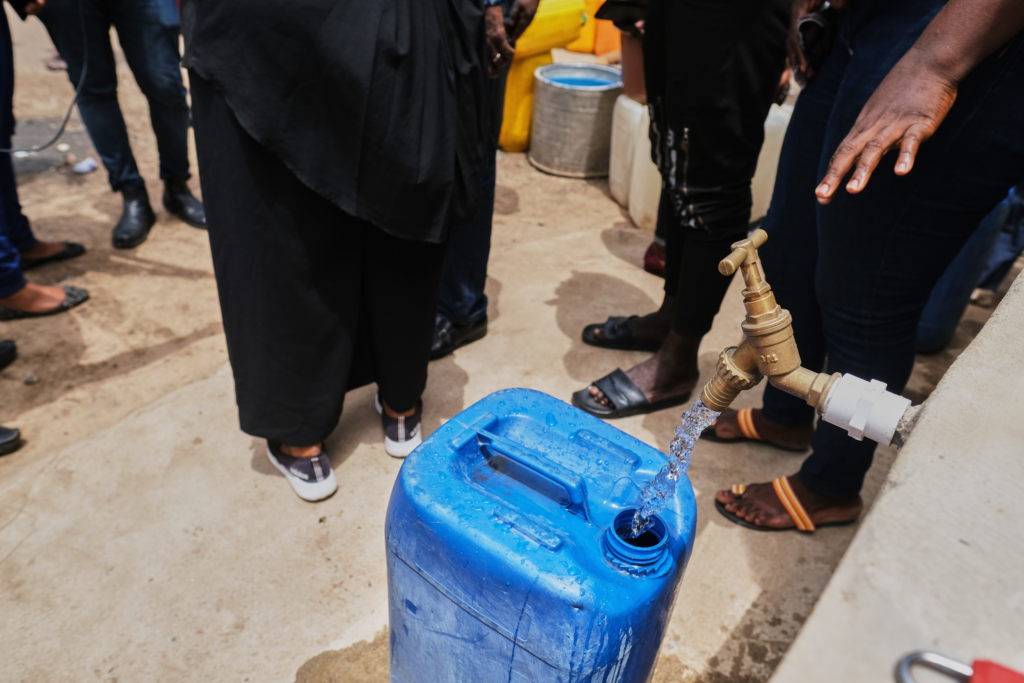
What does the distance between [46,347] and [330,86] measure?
1745 mm

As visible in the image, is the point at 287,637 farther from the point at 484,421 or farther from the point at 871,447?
the point at 871,447

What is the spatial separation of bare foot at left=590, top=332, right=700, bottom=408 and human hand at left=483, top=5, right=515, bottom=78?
879 millimetres

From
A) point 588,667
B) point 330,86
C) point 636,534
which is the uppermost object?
point 330,86

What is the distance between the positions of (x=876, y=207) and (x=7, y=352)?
2496mm

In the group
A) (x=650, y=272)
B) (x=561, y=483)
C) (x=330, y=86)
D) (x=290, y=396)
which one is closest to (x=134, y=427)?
(x=290, y=396)

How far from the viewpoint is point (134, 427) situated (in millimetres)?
1869

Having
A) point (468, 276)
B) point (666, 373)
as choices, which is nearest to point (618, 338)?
point (666, 373)

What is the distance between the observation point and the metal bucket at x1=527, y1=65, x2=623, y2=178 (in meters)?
3.44

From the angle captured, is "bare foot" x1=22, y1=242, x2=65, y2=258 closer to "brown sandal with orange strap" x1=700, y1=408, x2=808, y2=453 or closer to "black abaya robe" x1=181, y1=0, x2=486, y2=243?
"black abaya robe" x1=181, y1=0, x2=486, y2=243

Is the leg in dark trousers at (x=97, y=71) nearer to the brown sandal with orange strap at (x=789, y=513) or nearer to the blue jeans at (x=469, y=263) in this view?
the blue jeans at (x=469, y=263)

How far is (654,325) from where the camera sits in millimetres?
2240

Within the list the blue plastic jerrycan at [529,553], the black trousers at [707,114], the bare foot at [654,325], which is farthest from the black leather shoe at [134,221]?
the blue plastic jerrycan at [529,553]

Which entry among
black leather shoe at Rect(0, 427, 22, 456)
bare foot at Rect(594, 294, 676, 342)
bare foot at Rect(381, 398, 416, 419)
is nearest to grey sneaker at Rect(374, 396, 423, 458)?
bare foot at Rect(381, 398, 416, 419)

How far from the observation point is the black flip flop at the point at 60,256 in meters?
2.73
